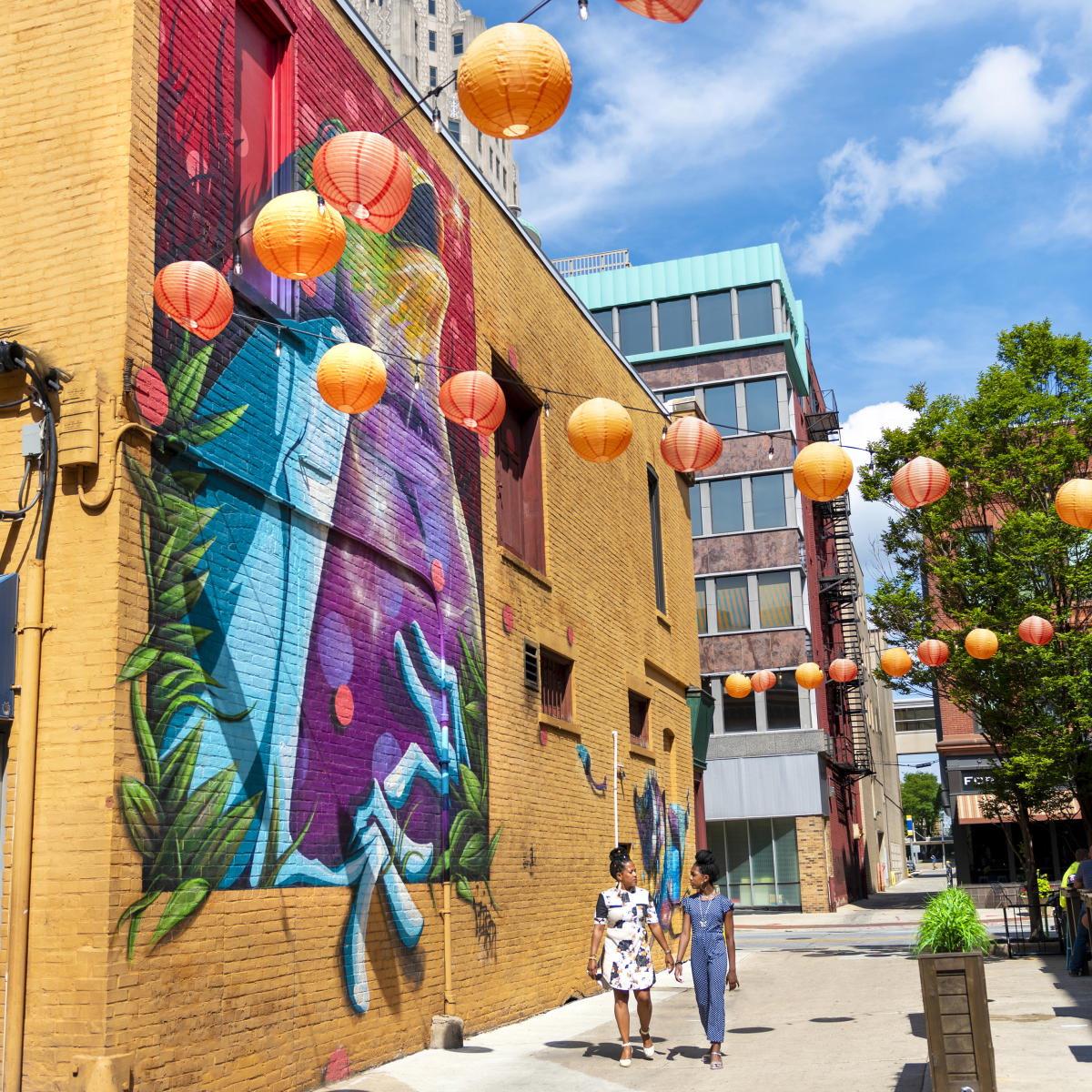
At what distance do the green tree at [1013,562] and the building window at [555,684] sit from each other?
323 inches

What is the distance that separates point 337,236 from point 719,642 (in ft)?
103

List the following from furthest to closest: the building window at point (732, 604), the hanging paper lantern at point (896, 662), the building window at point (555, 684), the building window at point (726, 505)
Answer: the building window at point (726, 505) < the building window at point (732, 604) < the hanging paper lantern at point (896, 662) < the building window at point (555, 684)

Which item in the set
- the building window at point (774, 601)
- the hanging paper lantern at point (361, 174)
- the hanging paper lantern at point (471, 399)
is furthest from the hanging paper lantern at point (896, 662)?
the building window at point (774, 601)

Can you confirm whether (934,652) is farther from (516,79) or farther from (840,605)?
(840,605)

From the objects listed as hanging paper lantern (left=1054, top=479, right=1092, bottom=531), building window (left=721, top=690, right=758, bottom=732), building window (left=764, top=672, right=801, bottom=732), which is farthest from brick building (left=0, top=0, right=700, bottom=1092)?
building window (left=721, top=690, right=758, bottom=732)

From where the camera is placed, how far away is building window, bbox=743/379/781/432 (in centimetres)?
3850

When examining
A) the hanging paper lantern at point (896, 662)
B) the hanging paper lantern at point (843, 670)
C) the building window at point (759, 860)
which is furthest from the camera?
the building window at point (759, 860)

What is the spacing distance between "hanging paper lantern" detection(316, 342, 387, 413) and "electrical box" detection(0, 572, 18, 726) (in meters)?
2.47

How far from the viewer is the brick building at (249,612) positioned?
7.02m

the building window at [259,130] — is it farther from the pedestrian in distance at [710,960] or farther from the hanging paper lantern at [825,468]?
the pedestrian in distance at [710,960]

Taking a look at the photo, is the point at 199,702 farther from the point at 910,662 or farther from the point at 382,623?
the point at 910,662

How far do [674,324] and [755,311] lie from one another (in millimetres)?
2750

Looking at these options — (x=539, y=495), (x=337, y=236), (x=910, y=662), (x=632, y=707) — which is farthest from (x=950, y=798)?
(x=337, y=236)

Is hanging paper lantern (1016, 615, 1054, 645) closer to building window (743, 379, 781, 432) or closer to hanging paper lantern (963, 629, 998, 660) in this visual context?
hanging paper lantern (963, 629, 998, 660)
